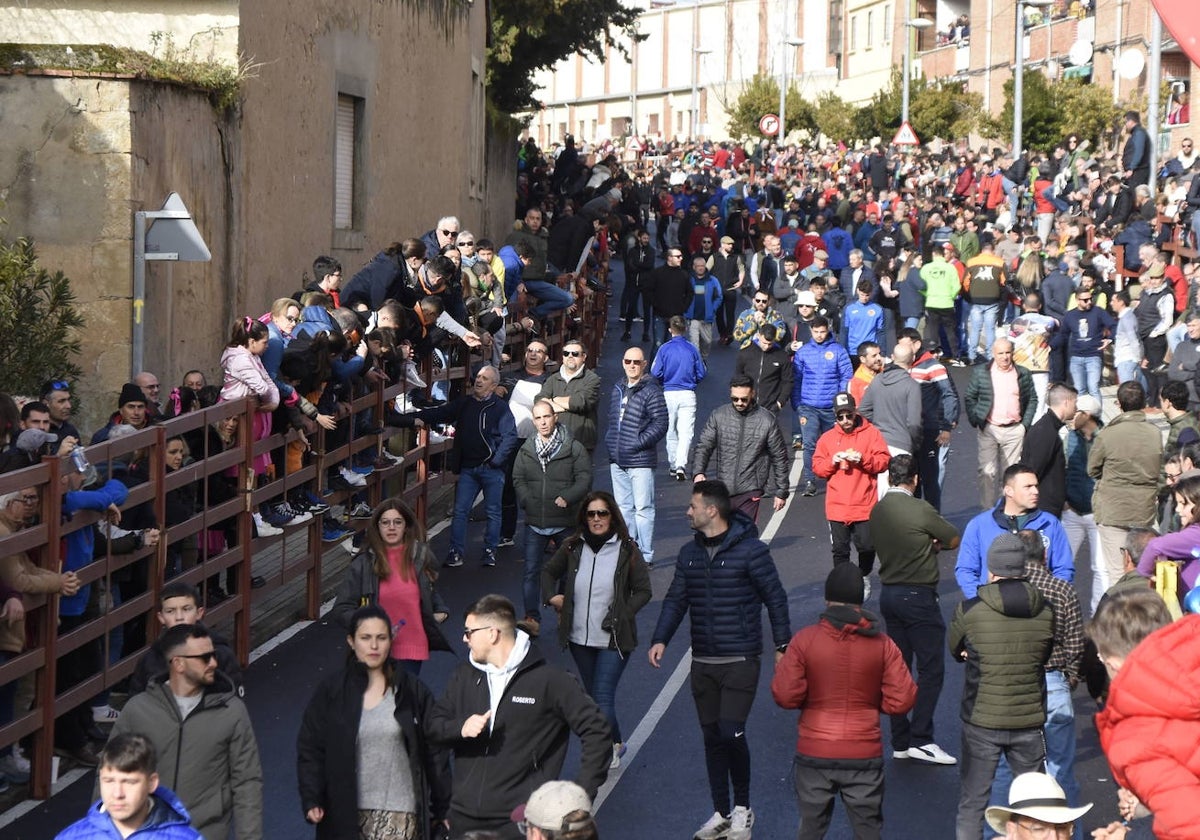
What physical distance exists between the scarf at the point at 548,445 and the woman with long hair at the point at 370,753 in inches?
219

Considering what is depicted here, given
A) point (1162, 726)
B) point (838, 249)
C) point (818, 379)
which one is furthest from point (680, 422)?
point (1162, 726)

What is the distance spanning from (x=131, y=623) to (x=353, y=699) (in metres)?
3.80

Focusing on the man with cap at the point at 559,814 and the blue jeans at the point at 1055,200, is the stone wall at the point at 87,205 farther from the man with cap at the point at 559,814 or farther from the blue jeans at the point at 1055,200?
the blue jeans at the point at 1055,200

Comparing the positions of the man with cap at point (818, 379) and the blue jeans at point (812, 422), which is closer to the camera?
the man with cap at point (818, 379)

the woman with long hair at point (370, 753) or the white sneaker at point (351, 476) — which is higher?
the white sneaker at point (351, 476)

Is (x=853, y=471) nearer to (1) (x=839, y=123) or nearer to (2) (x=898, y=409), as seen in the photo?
(2) (x=898, y=409)

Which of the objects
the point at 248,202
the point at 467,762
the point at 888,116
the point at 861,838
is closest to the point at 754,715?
the point at 861,838

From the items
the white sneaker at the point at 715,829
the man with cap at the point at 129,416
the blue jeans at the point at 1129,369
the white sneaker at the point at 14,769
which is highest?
the blue jeans at the point at 1129,369

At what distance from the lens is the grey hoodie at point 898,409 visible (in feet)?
53.5

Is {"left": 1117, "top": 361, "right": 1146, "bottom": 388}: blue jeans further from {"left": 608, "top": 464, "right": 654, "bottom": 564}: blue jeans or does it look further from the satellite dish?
the satellite dish

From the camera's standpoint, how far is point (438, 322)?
17.4 m

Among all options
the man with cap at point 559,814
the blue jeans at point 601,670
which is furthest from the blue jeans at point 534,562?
the man with cap at point 559,814

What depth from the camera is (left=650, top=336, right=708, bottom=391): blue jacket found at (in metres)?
19.6

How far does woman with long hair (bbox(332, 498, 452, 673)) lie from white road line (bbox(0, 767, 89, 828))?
1.78 metres
